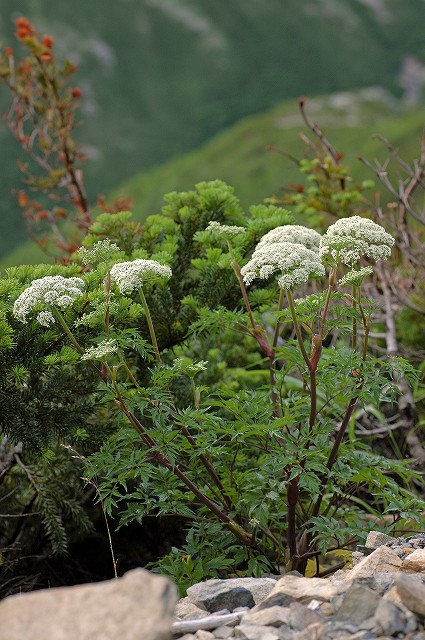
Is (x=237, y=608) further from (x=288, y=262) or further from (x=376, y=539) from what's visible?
(x=288, y=262)

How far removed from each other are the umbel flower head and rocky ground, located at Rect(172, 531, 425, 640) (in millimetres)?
1207

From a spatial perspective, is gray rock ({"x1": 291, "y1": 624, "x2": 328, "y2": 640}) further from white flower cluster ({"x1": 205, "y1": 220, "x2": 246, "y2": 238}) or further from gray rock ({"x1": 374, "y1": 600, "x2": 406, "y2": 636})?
white flower cluster ({"x1": 205, "y1": 220, "x2": 246, "y2": 238})

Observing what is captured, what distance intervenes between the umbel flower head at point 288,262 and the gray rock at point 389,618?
1429mm

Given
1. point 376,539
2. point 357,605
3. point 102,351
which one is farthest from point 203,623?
point 376,539

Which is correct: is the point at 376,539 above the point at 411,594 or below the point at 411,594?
below

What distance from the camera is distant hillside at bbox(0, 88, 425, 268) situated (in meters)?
76.8

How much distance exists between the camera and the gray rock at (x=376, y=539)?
3.82 m

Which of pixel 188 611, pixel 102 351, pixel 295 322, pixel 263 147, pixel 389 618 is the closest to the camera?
pixel 389 618

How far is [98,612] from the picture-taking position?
6.91ft

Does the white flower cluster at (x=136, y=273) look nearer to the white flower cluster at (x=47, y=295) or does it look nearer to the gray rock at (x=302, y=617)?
the white flower cluster at (x=47, y=295)

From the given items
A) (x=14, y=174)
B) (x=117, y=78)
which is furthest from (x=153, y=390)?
(x=117, y=78)

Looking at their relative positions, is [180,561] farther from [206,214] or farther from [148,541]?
[206,214]

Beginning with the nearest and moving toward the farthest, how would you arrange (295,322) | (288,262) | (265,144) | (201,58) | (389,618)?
1. (389,618)
2. (288,262)
3. (295,322)
4. (265,144)
5. (201,58)

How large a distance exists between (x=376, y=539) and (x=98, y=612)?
2.08 metres
